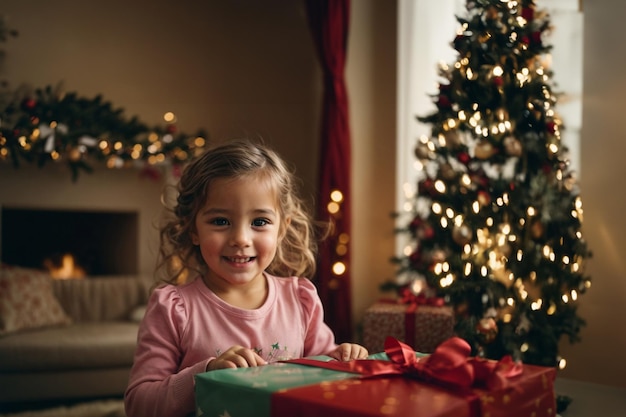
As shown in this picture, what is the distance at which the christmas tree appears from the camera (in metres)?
2.60

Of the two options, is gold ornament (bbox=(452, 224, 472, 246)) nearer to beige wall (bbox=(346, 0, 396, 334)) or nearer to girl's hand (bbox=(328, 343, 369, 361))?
girl's hand (bbox=(328, 343, 369, 361))

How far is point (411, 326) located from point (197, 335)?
147 centimetres

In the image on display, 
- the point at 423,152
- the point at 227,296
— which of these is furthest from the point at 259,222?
the point at 423,152

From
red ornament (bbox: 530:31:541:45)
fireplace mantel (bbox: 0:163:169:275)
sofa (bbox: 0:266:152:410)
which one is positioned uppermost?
red ornament (bbox: 530:31:541:45)

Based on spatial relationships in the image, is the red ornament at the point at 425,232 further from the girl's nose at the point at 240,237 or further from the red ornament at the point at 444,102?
the girl's nose at the point at 240,237

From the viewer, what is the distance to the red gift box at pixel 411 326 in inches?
107

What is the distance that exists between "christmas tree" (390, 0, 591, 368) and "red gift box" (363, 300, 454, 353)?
0.28 feet

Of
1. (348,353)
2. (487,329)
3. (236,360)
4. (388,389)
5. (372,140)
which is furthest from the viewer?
(372,140)

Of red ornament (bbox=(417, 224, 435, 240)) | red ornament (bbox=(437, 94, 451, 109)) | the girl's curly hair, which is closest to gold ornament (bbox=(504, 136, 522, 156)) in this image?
red ornament (bbox=(437, 94, 451, 109))

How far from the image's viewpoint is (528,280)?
2.66 m

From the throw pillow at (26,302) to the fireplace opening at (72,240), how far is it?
0.67m

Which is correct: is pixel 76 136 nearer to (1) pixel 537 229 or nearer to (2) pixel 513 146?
(2) pixel 513 146

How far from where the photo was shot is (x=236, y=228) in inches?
56.7

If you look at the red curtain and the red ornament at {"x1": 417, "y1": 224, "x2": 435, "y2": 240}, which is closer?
the red ornament at {"x1": 417, "y1": 224, "x2": 435, "y2": 240}
